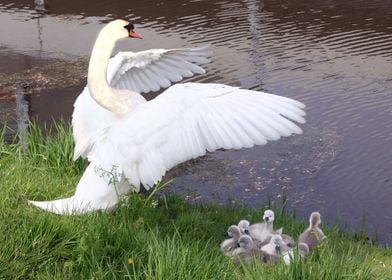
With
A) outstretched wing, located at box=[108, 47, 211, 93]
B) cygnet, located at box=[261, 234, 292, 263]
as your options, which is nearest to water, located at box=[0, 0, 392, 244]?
outstretched wing, located at box=[108, 47, 211, 93]

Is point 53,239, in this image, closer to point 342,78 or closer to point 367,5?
point 342,78

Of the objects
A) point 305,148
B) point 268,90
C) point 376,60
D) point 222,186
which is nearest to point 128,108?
point 222,186

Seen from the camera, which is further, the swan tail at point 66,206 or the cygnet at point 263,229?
the cygnet at point 263,229

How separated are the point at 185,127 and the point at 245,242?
79 cm

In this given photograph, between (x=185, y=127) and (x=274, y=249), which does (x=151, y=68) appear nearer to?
(x=185, y=127)

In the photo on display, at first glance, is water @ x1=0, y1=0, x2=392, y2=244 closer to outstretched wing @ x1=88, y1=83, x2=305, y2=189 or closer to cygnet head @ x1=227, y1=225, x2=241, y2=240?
cygnet head @ x1=227, y1=225, x2=241, y2=240

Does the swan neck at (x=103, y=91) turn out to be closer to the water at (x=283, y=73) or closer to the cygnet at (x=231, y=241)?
the cygnet at (x=231, y=241)

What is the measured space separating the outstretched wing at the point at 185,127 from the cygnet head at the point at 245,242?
0.60 metres

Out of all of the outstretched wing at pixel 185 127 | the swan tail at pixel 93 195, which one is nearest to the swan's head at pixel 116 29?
the outstretched wing at pixel 185 127

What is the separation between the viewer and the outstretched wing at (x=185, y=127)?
4.12m

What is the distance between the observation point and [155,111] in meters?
4.45

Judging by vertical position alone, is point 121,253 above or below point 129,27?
below

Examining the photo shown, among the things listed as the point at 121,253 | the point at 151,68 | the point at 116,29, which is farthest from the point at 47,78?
the point at 121,253

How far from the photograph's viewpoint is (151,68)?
20.0 ft
